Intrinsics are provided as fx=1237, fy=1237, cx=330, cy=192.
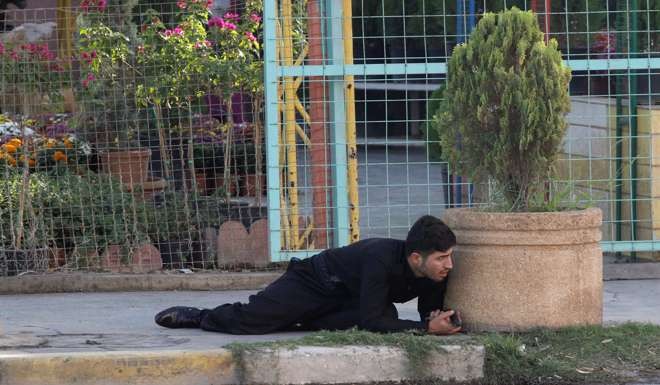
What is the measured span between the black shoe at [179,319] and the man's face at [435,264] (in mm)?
1357

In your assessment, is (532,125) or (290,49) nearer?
(532,125)

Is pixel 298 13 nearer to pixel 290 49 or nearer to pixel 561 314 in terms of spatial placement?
pixel 290 49

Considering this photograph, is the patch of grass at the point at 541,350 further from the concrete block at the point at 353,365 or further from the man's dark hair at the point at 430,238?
the man's dark hair at the point at 430,238

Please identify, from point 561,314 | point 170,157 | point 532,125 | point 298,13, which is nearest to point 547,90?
point 532,125

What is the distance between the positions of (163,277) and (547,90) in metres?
3.23

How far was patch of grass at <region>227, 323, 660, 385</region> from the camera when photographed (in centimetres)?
580

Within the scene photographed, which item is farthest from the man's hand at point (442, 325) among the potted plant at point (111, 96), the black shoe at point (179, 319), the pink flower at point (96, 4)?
the pink flower at point (96, 4)

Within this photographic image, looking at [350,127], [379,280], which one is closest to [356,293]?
[379,280]

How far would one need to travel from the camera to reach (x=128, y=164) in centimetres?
905

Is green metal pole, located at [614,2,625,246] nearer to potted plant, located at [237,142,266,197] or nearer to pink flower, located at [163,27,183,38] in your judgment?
potted plant, located at [237,142,266,197]

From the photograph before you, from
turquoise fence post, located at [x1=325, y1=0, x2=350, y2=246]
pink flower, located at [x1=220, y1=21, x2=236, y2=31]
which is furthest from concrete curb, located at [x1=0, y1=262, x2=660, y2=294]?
pink flower, located at [x1=220, y1=21, x2=236, y2=31]

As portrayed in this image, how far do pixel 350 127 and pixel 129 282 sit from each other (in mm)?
1808

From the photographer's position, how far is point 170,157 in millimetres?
8984

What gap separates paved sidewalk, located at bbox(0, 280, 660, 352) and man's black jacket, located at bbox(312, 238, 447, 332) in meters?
0.46
